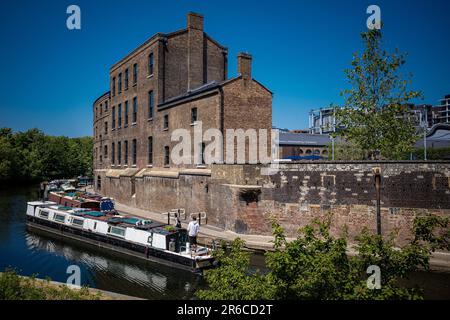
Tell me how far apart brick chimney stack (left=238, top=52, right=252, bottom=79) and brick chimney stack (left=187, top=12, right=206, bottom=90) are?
662 cm

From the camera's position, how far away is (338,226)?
15.2m

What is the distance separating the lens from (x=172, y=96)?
25.2 m

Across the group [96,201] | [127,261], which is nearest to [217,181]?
[127,261]

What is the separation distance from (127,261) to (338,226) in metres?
10.2

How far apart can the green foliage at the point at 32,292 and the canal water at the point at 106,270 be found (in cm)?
313

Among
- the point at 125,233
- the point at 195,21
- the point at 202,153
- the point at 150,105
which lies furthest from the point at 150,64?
the point at 125,233

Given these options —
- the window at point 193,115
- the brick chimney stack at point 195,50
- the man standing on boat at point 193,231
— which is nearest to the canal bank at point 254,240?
the man standing on boat at point 193,231

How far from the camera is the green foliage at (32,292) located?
267 inches

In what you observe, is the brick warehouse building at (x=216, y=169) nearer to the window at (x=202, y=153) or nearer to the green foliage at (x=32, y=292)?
the window at (x=202, y=153)

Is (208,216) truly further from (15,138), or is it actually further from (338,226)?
(15,138)

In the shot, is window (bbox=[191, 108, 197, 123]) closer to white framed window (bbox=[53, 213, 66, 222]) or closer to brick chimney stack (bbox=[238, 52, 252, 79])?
brick chimney stack (bbox=[238, 52, 252, 79])

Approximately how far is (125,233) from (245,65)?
1243 cm

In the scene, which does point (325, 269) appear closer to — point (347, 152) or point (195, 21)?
point (195, 21)

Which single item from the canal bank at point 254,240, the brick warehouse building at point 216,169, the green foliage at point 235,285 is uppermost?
the brick warehouse building at point 216,169
